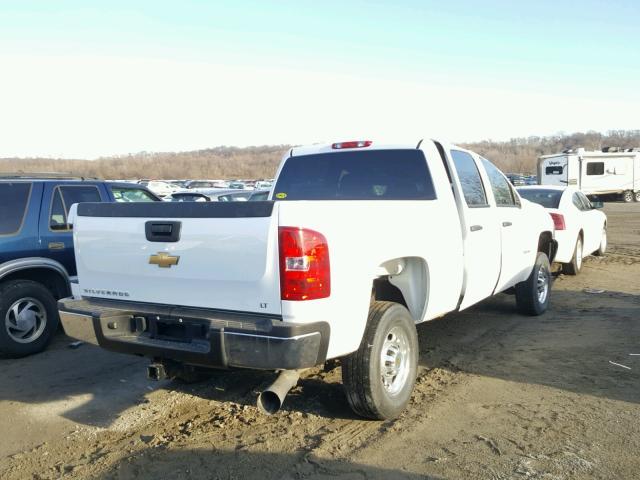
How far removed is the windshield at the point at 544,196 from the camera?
10349 millimetres

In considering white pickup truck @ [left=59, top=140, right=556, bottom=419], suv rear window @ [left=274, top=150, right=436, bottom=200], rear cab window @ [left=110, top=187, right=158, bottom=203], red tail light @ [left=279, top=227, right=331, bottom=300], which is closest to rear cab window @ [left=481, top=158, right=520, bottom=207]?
white pickup truck @ [left=59, top=140, right=556, bottom=419]

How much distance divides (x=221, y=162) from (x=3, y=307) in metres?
129

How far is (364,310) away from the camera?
12.4 ft

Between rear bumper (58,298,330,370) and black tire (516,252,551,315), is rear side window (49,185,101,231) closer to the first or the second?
rear bumper (58,298,330,370)

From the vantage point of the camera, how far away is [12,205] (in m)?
6.30

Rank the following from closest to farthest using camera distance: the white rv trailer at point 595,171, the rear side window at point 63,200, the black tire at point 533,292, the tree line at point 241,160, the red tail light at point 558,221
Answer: the rear side window at point 63,200
the black tire at point 533,292
the red tail light at point 558,221
the white rv trailer at point 595,171
the tree line at point 241,160

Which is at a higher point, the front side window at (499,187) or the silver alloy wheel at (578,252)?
the front side window at (499,187)

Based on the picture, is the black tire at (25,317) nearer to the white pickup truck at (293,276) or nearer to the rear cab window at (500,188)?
the white pickup truck at (293,276)

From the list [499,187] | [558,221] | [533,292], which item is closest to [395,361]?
[499,187]

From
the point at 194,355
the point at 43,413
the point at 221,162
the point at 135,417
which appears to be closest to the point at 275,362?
the point at 194,355

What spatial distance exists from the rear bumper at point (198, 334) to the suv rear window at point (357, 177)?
6.93ft

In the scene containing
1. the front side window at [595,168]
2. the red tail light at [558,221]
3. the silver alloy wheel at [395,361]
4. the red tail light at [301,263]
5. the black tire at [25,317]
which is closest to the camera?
the red tail light at [301,263]

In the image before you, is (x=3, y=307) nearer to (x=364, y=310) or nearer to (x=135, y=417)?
(x=135, y=417)

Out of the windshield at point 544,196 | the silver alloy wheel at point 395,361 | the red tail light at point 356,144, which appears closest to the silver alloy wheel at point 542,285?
the windshield at point 544,196
